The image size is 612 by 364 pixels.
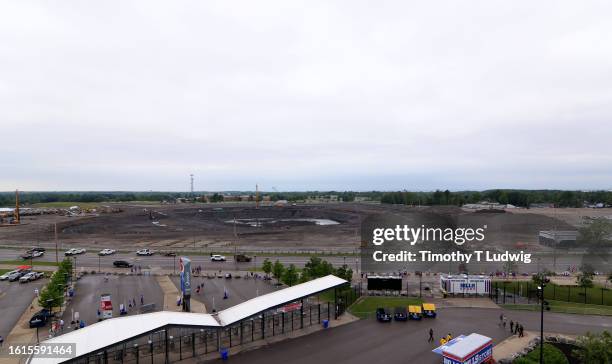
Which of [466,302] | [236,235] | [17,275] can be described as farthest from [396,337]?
[236,235]

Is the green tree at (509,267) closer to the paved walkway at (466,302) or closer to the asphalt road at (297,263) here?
the asphalt road at (297,263)

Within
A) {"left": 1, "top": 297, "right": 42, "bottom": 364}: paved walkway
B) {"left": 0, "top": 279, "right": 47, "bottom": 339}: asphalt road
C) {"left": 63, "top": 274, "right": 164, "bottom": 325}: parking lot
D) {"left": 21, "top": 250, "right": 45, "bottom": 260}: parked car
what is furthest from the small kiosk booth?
{"left": 21, "top": 250, "right": 45, "bottom": 260}: parked car

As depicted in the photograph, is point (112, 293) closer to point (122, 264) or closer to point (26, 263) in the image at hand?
point (122, 264)

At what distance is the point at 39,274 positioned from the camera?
158 ft

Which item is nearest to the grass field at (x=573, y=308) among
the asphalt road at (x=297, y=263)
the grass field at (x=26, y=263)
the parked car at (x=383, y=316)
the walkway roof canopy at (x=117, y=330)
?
→ the parked car at (x=383, y=316)

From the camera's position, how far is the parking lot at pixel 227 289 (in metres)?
37.6

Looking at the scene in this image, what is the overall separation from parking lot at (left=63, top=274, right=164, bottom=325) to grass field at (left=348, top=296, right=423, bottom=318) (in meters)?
20.3

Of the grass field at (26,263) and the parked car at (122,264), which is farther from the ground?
the parked car at (122,264)

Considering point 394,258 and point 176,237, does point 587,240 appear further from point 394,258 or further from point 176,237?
point 176,237

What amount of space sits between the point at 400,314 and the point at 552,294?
21.5 meters

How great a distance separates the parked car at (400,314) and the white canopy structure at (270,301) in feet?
19.7

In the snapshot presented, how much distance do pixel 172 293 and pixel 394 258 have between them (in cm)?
3382

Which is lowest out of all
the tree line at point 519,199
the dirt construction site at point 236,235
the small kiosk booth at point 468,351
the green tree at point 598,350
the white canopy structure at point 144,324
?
the dirt construction site at point 236,235

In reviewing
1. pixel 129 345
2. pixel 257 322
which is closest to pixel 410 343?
pixel 257 322
